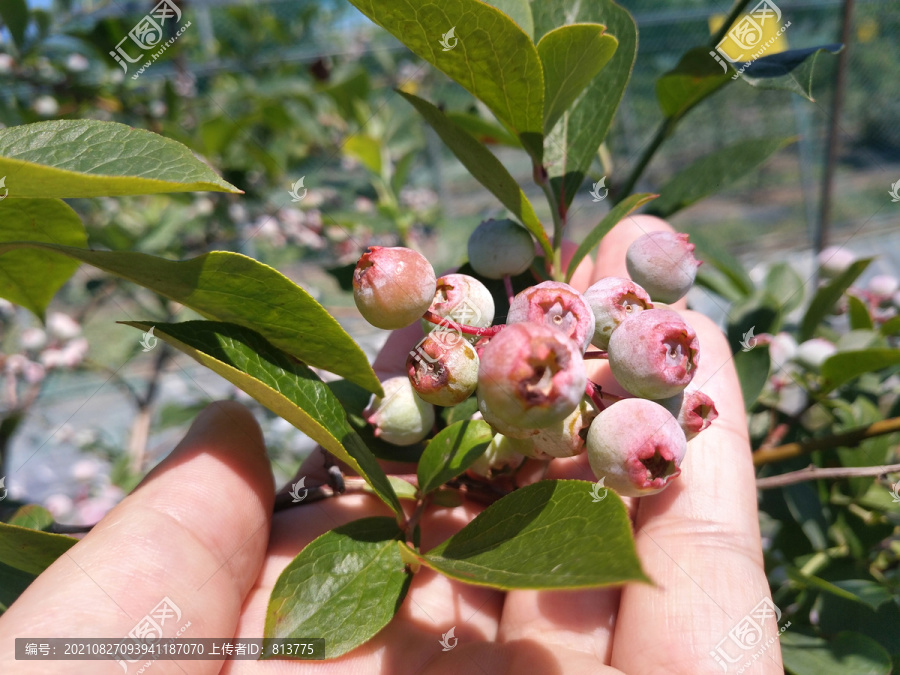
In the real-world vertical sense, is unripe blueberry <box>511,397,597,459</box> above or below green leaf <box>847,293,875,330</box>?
below

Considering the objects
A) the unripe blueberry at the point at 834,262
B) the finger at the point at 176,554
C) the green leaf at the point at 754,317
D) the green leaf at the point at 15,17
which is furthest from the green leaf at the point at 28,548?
the unripe blueberry at the point at 834,262

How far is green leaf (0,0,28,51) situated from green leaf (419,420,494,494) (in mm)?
1544

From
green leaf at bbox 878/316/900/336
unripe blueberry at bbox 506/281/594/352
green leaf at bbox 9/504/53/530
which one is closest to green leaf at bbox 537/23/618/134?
unripe blueberry at bbox 506/281/594/352

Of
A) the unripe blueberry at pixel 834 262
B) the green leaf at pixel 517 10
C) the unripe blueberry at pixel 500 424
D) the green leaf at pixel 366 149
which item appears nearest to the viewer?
the unripe blueberry at pixel 500 424

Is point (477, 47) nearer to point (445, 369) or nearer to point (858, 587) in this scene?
point (445, 369)

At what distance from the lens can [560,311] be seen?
1.92ft

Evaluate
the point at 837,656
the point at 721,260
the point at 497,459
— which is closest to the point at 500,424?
the point at 497,459

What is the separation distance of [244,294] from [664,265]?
17.8 inches

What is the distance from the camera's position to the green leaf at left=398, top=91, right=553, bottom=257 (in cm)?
69

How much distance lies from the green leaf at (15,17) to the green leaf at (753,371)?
1755 millimetres

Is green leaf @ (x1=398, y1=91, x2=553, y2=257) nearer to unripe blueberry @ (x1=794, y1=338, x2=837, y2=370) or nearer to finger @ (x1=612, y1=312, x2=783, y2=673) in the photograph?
finger @ (x1=612, y1=312, x2=783, y2=673)

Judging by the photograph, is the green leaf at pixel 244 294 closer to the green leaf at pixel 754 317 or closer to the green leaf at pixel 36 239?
the green leaf at pixel 36 239

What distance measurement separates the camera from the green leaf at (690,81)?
0.89 meters

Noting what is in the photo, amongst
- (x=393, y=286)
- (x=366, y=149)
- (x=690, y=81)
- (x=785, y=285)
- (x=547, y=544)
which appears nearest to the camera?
(x=547, y=544)
